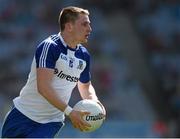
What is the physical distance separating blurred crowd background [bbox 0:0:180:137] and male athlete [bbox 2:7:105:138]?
24.1ft

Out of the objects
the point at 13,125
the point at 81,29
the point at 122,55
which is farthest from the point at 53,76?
the point at 122,55

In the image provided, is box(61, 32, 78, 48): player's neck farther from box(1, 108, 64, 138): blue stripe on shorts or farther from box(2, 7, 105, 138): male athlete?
box(1, 108, 64, 138): blue stripe on shorts

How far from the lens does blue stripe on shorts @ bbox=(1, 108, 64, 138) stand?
6684 mm

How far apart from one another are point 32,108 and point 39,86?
476mm

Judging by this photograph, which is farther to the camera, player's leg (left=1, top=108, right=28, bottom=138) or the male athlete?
player's leg (left=1, top=108, right=28, bottom=138)

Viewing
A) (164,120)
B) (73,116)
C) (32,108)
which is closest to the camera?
(73,116)

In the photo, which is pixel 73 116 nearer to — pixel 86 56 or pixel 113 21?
pixel 86 56

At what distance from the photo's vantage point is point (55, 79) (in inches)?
259

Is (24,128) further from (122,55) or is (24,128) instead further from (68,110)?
(122,55)

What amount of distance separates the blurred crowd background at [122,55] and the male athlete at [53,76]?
24.1 feet

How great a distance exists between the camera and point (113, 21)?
17.7 meters

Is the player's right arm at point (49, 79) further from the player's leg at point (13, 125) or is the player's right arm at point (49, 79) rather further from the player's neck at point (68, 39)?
the player's leg at point (13, 125)

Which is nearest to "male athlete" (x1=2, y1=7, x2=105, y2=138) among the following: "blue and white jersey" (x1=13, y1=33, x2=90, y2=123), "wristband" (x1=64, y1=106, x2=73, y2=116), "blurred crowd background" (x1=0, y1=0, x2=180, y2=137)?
"blue and white jersey" (x1=13, y1=33, x2=90, y2=123)

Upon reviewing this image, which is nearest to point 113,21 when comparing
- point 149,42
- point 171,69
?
point 149,42
